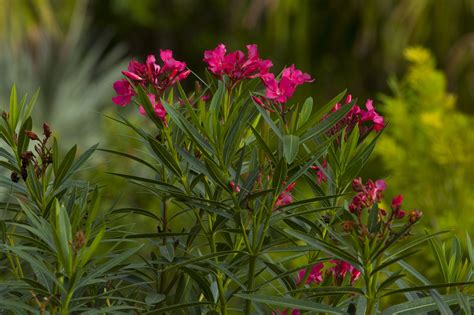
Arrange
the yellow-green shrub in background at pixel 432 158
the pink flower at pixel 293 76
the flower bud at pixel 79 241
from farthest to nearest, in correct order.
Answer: the yellow-green shrub in background at pixel 432 158, the pink flower at pixel 293 76, the flower bud at pixel 79 241

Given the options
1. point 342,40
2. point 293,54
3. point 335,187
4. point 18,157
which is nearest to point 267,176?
point 335,187

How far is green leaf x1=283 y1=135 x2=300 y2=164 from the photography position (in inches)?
19.9

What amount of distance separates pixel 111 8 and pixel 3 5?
3.10 m

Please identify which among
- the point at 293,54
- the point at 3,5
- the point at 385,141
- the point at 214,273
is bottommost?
the point at 214,273

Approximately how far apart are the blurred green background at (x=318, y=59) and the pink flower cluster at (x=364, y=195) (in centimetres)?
80

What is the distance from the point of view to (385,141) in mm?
1945

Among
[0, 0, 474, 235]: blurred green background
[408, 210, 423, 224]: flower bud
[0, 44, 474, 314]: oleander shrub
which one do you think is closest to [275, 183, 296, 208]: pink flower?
[0, 44, 474, 314]: oleander shrub

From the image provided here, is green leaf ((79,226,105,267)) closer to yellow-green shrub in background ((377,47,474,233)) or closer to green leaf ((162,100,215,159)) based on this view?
green leaf ((162,100,215,159))

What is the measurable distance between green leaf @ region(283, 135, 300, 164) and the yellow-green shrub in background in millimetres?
1329

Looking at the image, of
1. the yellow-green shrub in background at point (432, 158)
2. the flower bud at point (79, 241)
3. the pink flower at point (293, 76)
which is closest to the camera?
the flower bud at point (79, 241)

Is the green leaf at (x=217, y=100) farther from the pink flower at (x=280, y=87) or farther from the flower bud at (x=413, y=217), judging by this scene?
the flower bud at (x=413, y=217)

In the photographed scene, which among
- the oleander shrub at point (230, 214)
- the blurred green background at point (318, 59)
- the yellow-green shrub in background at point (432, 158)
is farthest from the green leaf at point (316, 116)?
the yellow-green shrub in background at point (432, 158)

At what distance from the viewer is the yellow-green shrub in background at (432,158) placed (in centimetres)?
188

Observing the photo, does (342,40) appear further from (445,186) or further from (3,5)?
(445,186)
